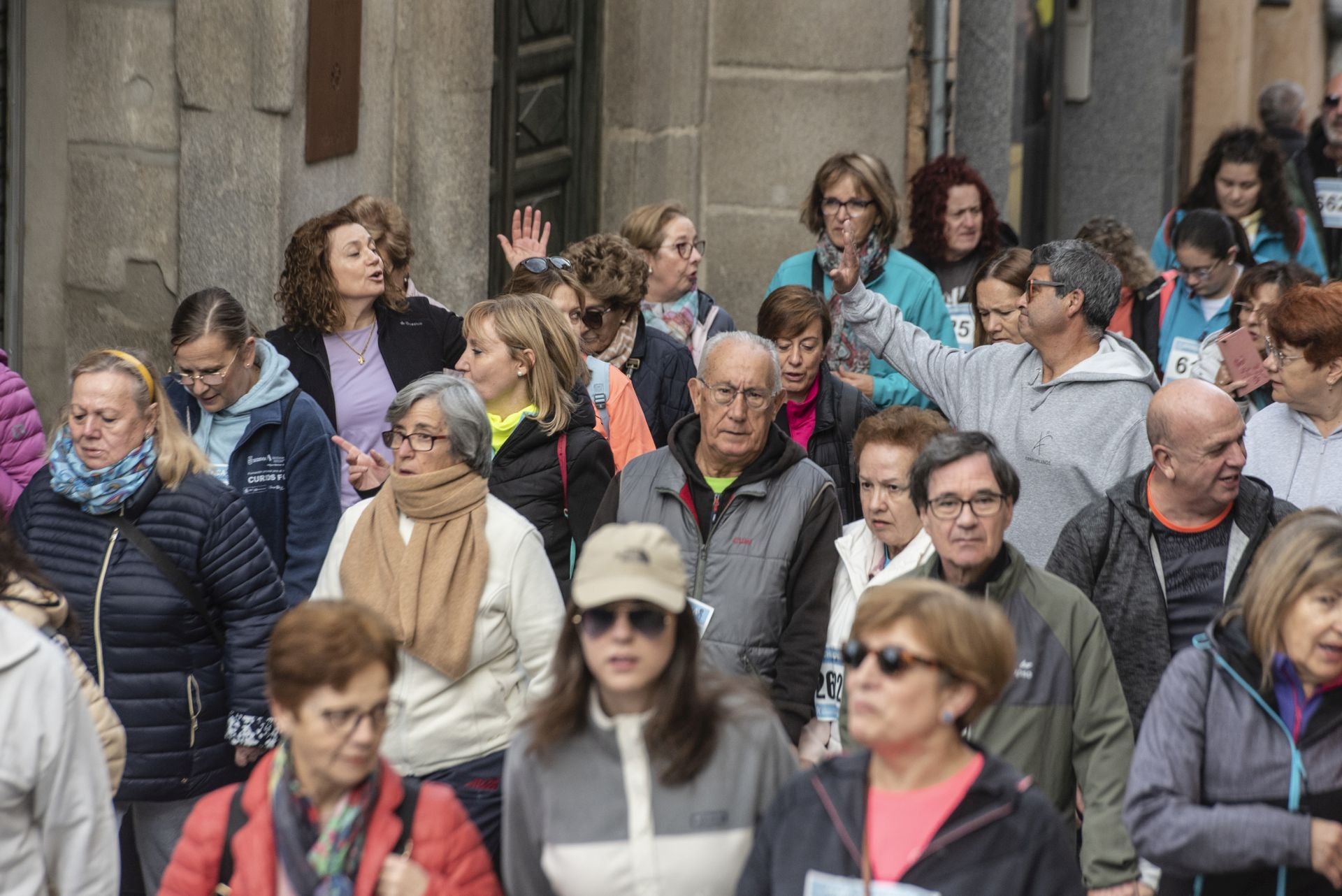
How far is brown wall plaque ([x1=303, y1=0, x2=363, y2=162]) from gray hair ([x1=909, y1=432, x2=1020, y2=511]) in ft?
14.2

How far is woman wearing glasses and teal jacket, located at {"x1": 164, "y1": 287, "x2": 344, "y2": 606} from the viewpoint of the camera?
6.18 metres

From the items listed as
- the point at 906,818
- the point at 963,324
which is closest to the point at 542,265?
the point at 963,324

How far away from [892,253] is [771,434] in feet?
9.36

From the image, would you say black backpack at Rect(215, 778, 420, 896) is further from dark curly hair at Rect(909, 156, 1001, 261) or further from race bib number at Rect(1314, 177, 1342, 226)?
race bib number at Rect(1314, 177, 1342, 226)

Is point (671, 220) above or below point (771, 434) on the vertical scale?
above

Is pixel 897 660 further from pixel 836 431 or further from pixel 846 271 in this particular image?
pixel 846 271

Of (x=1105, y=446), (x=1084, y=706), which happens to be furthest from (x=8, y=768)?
(x=1105, y=446)

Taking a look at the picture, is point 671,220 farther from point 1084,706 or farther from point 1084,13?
point 1084,13

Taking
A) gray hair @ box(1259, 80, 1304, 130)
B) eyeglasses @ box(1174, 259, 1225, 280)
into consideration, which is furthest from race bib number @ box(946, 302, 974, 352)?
gray hair @ box(1259, 80, 1304, 130)

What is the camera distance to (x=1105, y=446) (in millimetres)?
6188

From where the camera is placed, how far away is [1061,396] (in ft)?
20.7

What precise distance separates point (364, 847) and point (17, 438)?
10.5 ft

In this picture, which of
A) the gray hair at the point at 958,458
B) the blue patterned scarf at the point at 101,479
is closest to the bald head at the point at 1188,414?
the gray hair at the point at 958,458

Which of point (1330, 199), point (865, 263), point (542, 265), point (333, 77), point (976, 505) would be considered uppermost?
point (333, 77)
